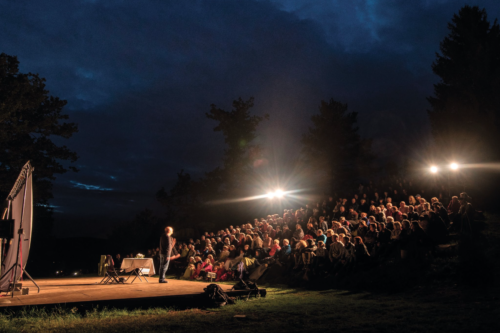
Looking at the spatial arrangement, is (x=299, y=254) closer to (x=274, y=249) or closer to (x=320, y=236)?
(x=320, y=236)

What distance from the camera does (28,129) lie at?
2077 centimetres

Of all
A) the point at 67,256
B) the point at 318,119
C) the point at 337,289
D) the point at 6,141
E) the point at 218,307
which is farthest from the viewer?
the point at 67,256

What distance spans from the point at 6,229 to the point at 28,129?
17.5 meters

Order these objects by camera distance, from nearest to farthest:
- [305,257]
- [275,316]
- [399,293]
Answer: [275,316] → [399,293] → [305,257]

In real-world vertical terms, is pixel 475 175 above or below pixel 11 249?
above

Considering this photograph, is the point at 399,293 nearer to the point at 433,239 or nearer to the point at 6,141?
the point at 433,239

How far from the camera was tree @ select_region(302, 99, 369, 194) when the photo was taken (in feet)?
99.2

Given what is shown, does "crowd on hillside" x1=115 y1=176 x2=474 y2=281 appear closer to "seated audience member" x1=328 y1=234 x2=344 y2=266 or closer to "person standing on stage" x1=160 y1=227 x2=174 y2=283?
"seated audience member" x1=328 y1=234 x2=344 y2=266

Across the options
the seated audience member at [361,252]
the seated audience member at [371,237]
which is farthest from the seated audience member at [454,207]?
the seated audience member at [361,252]

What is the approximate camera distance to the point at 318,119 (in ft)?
108

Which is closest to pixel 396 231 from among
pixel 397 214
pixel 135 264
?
pixel 397 214

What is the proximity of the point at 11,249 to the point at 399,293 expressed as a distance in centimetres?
823

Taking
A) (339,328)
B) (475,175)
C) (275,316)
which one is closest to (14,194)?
(275,316)

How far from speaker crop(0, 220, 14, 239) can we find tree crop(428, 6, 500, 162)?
23910 mm
